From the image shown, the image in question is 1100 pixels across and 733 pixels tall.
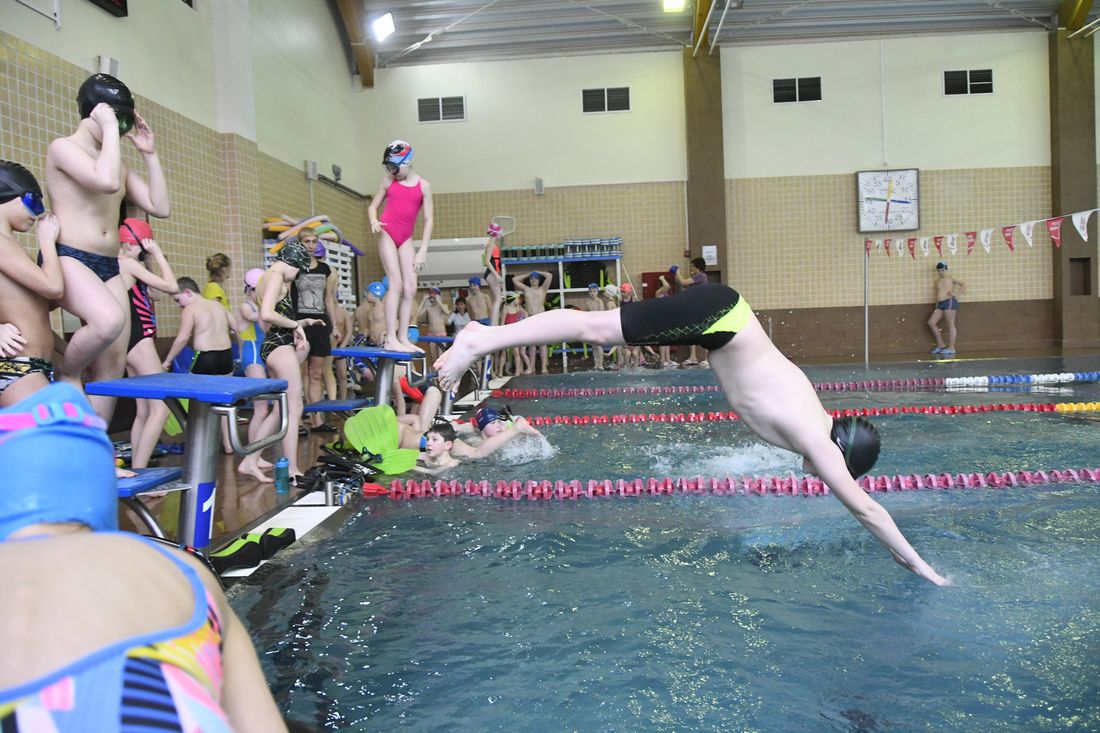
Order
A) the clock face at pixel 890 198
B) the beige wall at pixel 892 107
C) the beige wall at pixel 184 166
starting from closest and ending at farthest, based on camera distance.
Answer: the beige wall at pixel 184 166 → the beige wall at pixel 892 107 → the clock face at pixel 890 198

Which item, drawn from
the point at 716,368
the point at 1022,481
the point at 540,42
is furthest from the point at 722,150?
the point at 716,368

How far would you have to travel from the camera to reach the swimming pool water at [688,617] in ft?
7.73

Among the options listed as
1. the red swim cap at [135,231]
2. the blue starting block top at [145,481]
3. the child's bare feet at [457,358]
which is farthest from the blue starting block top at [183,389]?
the red swim cap at [135,231]

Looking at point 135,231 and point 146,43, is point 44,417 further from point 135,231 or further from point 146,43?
point 146,43

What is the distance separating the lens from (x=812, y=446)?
2.94 meters

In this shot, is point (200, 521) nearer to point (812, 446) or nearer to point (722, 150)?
point (812, 446)

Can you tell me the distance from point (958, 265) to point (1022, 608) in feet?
48.7

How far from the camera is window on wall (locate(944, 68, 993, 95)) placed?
15805 mm

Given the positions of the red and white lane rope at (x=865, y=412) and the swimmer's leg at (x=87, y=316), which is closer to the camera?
the swimmer's leg at (x=87, y=316)

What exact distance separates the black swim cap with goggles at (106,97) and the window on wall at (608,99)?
1354cm

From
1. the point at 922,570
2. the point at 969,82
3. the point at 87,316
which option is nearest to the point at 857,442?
the point at 922,570

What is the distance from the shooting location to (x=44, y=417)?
3.15 ft

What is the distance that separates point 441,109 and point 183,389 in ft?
47.4

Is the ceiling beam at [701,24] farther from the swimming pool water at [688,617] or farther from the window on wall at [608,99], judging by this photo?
the swimming pool water at [688,617]
